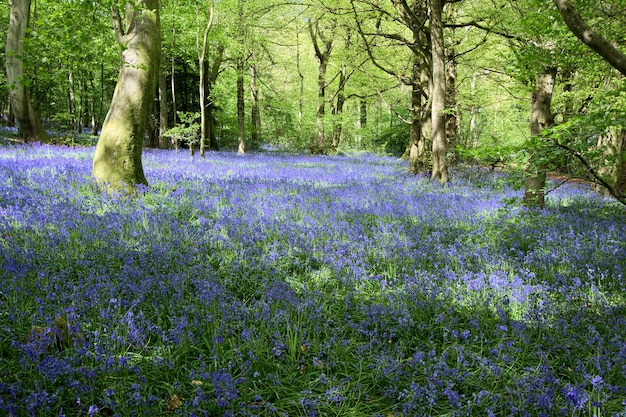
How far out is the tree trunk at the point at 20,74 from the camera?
43.5 feet

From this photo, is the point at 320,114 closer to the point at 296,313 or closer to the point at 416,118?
the point at 416,118

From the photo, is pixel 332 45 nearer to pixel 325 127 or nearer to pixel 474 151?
pixel 325 127

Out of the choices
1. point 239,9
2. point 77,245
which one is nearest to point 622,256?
point 77,245

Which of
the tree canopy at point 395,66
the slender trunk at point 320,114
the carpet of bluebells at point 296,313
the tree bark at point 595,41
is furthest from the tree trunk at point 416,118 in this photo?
the tree bark at point 595,41

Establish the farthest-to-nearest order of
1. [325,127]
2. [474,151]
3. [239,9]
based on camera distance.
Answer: [325,127], [239,9], [474,151]

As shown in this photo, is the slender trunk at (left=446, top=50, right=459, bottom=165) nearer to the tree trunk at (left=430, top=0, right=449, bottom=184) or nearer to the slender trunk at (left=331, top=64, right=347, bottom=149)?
the tree trunk at (left=430, top=0, right=449, bottom=184)

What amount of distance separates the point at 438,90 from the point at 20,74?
14155 mm

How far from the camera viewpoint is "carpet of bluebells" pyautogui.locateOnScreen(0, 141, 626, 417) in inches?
91.5

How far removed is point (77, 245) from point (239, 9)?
17630mm

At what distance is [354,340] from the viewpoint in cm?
311

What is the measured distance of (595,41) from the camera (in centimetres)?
354

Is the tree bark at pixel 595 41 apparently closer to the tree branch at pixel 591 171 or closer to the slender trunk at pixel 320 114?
the tree branch at pixel 591 171

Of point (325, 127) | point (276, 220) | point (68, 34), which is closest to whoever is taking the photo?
point (68, 34)

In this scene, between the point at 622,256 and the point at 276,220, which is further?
the point at 276,220
